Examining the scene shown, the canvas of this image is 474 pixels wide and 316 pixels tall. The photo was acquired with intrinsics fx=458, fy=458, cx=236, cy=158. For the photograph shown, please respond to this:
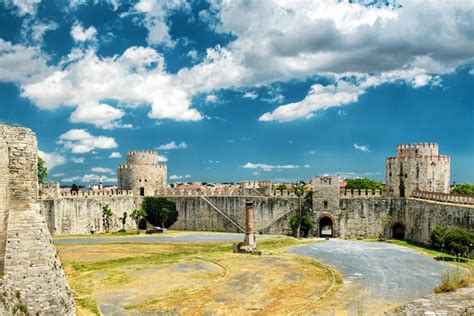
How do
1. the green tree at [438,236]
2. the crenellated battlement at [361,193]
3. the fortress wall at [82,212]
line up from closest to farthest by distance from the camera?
1. the green tree at [438,236]
2. the crenellated battlement at [361,193]
3. the fortress wall at [82,212]

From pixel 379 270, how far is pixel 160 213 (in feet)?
102

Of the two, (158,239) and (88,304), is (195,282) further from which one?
(158,239)

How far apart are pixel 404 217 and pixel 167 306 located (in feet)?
92.3

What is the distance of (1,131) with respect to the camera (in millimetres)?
14531

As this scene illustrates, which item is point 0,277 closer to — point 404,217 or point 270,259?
point 270,259

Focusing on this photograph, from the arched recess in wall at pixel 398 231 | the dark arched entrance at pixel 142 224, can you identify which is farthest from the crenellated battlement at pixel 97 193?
the arched recess in wall at pixel 398 231

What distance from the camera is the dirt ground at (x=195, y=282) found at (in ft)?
62.7

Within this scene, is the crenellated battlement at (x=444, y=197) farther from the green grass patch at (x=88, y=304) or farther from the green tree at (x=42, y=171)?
the green tree at (x=42, y=171)

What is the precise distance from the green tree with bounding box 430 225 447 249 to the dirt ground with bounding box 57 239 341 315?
8556 mm

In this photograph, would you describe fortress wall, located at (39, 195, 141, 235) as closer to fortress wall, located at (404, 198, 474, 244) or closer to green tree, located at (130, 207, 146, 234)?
green tree, located at (130, 207, 146, 234)

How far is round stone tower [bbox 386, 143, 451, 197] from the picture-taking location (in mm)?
40531

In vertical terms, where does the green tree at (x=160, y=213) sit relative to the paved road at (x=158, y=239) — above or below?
above

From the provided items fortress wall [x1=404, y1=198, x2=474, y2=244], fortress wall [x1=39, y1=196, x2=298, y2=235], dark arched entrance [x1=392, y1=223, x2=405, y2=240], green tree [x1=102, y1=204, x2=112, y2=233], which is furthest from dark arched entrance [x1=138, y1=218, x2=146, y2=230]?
fortress wall [x1=404, y1=198, x2=474, y2=244]

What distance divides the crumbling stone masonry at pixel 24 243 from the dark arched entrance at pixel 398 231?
33.1 metres
